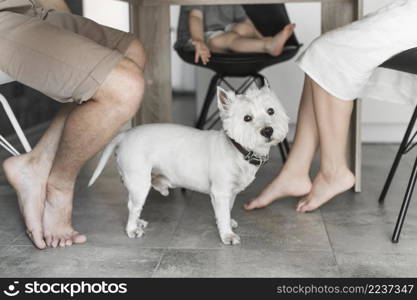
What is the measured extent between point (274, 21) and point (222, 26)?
0.74 feet

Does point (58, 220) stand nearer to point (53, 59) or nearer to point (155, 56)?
point (53, 59)

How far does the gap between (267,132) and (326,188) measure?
0.50 metres

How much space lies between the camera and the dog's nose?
5.41ft

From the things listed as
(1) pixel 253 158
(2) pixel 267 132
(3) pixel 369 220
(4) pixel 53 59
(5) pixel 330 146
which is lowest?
(3) pixel 369 220

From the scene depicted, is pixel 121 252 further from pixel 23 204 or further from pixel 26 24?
pixel 26 24

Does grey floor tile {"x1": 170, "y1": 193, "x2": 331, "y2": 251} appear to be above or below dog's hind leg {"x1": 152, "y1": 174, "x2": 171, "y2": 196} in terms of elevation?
below

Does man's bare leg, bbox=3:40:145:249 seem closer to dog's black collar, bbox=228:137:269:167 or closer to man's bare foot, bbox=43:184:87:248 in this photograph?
man's bare foot, bbox=43:184:87:248

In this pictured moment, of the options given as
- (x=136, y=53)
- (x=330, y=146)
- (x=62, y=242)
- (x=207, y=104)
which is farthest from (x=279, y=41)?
(x=62, y=242)

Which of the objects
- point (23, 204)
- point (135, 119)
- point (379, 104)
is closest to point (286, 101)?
point (379, 104)

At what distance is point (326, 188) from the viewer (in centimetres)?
205

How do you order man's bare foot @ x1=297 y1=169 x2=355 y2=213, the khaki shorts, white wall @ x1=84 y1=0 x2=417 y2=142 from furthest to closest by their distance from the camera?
1. white wall @ x1=84 y1=0 x2=417 y2=142
2. man's bare foot @ x1=297 y1=169 x2=355 y2=213
3. the khaki shorts

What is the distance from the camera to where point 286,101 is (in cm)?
342

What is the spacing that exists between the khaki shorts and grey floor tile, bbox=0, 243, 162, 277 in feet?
1.38

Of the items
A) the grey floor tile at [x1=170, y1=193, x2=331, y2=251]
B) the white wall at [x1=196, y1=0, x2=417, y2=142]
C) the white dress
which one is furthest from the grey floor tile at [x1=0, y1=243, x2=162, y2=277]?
the white wall at [x1=196, y1=0, x2=417, y2=142]
